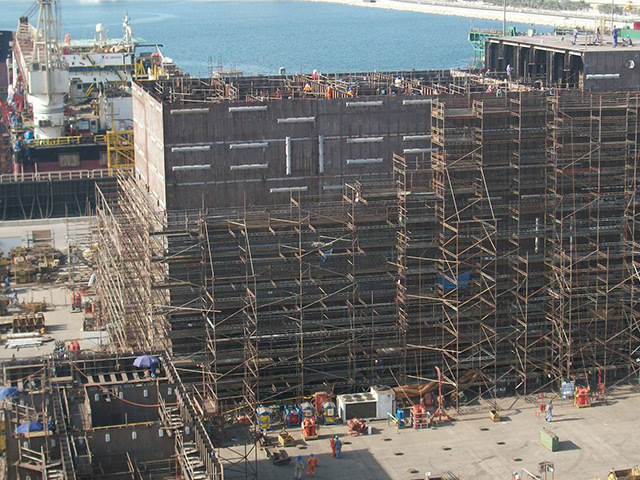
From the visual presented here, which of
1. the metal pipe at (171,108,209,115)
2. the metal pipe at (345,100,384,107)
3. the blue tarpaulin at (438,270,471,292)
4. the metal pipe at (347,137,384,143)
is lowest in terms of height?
the blue tarpaulin at (438,270,471,292)

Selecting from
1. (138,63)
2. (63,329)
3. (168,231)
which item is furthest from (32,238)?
(138,63)

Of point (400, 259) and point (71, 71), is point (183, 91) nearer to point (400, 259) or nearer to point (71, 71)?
point (400, 259)

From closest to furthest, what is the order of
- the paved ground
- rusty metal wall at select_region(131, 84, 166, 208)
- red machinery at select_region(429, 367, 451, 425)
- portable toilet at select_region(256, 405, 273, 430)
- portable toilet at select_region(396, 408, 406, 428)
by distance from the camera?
1. portable toilet at select_region(256, 405, 273, 430)
2. portable toilet at select_region(396, 408, 406, 428)
3. red machinery at select_region(429, 367, 451, 425)
4. rusty metal wall at select_region(131, 84, 166, 208)
5. the paved ground

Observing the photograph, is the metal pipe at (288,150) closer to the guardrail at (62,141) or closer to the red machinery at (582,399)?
the red machinery at (582,399)

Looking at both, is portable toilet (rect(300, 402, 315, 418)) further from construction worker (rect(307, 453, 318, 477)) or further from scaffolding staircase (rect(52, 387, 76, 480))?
scaffolding staircase (rect(52, 387, 76, 480))

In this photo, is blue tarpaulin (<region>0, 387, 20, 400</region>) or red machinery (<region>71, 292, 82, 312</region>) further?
red machinery (<region>71, 292, 82, 312</region>)

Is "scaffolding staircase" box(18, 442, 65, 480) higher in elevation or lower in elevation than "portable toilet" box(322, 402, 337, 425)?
higher

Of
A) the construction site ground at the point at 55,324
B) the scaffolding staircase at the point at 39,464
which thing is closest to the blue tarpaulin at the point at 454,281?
the construction site ground at the point at 55,324

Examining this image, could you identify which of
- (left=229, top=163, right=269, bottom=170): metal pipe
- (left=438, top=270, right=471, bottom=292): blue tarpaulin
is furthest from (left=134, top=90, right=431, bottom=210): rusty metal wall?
(left=438, top=270, right=471, bottom=292): blue tarpaulin
